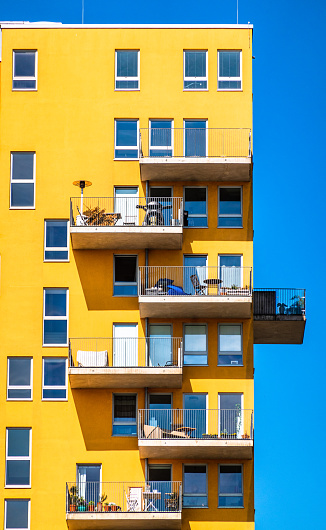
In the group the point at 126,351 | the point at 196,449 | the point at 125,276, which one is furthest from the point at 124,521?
the point at 125,276

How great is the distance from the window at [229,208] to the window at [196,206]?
54 cm

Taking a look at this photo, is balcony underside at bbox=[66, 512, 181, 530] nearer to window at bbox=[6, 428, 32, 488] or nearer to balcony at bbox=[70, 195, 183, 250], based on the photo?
window at bbox=[6, 428, 32, 488]

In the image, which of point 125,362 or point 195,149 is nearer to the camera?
point 125,362

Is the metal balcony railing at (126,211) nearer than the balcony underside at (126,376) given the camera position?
No

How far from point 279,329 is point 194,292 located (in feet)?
12.3

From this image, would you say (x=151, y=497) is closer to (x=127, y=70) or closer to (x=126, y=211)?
(x=126, y=211)

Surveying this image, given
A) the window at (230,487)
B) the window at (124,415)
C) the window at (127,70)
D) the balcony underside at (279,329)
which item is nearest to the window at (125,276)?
the window at (124,415)

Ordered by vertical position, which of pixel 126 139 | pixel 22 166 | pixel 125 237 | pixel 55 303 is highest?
pixel 126 139

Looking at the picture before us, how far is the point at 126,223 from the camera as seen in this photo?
46844mm

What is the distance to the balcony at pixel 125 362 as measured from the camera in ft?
149

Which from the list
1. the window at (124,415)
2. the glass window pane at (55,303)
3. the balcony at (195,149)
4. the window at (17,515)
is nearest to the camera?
the window at (17,515)

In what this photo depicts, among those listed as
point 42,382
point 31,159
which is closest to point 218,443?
point 42,382

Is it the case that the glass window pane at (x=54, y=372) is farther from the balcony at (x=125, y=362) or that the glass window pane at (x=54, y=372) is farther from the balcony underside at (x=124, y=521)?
the balcony underside at (x=124, y=521)

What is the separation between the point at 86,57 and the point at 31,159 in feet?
14.3
